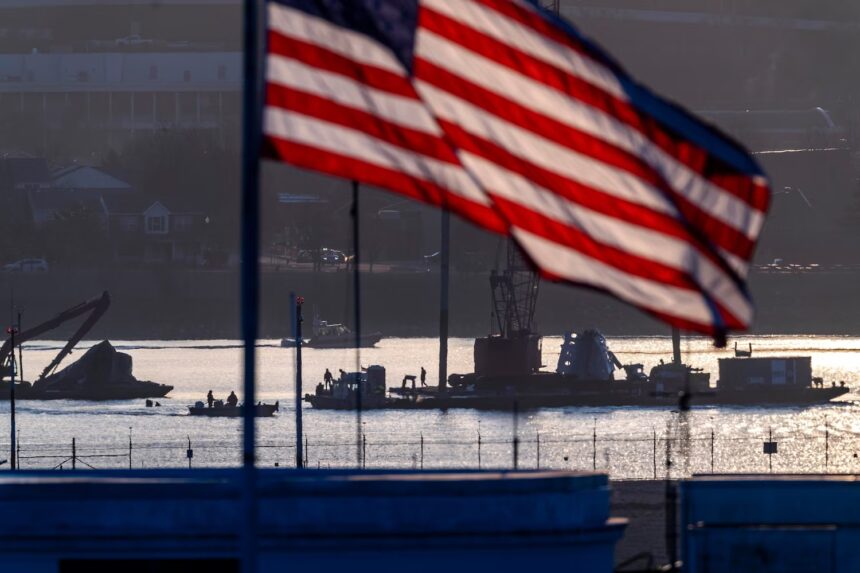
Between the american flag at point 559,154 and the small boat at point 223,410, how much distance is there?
46.8 meters

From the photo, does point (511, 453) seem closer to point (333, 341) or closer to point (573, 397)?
point (573, 397)

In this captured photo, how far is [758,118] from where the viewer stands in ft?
460

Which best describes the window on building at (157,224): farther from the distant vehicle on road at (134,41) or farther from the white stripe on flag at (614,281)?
the white stripe on flag at (614,281)

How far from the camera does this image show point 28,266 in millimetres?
104312

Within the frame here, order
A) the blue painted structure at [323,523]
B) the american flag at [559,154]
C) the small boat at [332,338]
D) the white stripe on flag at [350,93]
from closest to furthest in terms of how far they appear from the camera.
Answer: the white stripe on flag at [350,93] < the american flag at [559,154] < the blue painted structure at [323,523] < the small boat at [332,338]

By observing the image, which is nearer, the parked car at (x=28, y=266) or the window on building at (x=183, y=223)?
the parked car at (x=28, y=266)

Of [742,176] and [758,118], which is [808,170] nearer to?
[758,118]

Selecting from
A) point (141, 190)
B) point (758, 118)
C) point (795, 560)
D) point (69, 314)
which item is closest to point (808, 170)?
point (758, 118)

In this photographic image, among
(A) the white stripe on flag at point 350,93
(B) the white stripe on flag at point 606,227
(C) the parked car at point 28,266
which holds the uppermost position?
(C) the parked car at point 28,266

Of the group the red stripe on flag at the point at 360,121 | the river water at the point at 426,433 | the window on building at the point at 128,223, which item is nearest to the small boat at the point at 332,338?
the river water at the point at 426,433

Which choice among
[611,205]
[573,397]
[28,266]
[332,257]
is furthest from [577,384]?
[611,205]

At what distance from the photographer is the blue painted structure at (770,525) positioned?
46.9ft

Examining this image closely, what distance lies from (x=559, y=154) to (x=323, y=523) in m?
3.43

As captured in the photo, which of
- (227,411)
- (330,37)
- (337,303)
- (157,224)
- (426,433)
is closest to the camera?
(330,37)
